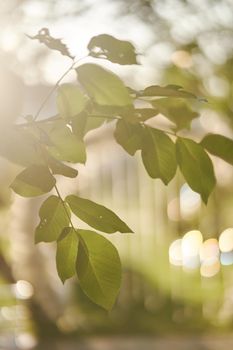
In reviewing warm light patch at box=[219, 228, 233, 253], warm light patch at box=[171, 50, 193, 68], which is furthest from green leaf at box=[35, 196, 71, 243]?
warm light patch at box=[219, 228, 233, 253]

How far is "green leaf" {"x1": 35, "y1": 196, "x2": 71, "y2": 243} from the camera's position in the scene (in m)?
0.98

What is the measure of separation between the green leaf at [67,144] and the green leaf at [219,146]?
0.17 metres

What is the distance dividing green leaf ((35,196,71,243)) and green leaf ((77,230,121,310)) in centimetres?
3

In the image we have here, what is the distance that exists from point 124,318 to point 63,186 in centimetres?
112

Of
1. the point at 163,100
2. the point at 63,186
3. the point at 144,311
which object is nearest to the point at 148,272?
the point at 144,311

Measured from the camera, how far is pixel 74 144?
1024mm

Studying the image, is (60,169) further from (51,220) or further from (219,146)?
(219,146)

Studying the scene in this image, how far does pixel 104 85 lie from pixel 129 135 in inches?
3.4

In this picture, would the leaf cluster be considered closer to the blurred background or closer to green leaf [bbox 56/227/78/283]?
green leaf [bbox 56/227/78/283]

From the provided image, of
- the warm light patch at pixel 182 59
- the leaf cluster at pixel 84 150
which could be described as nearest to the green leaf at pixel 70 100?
the leaf cluster at pixel 84 150

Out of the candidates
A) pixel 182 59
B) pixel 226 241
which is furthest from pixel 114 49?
pixel 226 241

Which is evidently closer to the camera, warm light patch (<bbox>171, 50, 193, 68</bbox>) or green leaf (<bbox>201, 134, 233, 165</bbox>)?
green leaf (<bbox>201, 134, 233, 165</bbox>)

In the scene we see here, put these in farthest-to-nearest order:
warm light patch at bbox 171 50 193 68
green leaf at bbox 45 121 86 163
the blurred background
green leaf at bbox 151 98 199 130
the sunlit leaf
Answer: the blurred background
warm light patch at bbox 171 50 193 68
green leaf at bbox 151 98 199 130
green leaf at bbox 45 121 86 163
the sunlit leaf

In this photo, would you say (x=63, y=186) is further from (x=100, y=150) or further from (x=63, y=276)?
(x=63, y=276)
